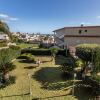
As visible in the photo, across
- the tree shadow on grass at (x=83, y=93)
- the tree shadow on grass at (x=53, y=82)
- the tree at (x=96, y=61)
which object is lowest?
the tree shadow on grass at (x=83, y=93)

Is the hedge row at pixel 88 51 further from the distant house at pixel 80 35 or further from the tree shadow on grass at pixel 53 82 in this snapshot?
the distant house at pixel 80 35

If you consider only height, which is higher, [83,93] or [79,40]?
[79,40]

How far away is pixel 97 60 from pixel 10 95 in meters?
9.73

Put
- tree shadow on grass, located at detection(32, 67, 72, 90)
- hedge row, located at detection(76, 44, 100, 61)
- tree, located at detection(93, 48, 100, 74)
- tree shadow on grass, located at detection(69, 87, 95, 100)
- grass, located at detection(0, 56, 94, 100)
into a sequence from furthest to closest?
hedge row, located at detection(76, 44, 100, 61) < tree, located at detection(93, 48, 100, 74) < tree shadow on grass, located at detection(32, 67, 72, 90) < tree shadow on grass, located at detection(69, 87, 95, 100) < grass, located at detection(0, 56, 94, 100)

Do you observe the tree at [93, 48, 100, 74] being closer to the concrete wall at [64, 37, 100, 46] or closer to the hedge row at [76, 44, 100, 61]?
the hedge row at [76, 44, 100, 61]

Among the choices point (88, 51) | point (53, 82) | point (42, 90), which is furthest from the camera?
point (53, 82)

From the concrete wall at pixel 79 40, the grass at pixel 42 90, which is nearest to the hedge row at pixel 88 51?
the grass at pixel 42 90

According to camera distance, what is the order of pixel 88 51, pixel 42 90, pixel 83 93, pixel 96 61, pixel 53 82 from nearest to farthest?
1. pixel 83 93
2. pixel 42 90
3. pixel 96 61
4. pixel 88 51
5. pixel 53 82

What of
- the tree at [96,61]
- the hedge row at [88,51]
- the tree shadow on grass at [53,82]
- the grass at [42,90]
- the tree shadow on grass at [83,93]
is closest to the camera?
the grass at [42,90]

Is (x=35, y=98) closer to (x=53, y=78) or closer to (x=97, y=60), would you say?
(x=53, y=78)

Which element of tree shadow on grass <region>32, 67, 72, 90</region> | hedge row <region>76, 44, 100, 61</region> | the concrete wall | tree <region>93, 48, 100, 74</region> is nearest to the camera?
tree shadow on grass <region>32, 67, 72, 90</region>

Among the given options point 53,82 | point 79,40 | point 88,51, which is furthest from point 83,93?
point 79,40

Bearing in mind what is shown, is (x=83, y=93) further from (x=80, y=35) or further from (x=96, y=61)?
(x=80, y=35)

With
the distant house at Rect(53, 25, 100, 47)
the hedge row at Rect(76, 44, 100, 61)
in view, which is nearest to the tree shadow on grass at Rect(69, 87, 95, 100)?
the hedge row at Rect(76, 44, 100, 61)
